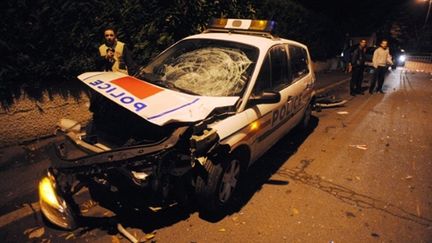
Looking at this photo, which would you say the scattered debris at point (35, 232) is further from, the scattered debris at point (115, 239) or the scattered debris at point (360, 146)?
the scattered debris at point (360, 146)

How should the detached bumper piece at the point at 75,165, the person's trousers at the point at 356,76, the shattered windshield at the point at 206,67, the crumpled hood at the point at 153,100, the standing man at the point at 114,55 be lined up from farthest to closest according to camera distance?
the person's trousers at the point at 356,76
the standing man at the point at 114,55
the shattered windshield at the point at 206,67
the crumpled hood at the point at 153,100
the detached bumper piece at the point at 75,165

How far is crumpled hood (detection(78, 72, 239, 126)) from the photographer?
2.78 metres

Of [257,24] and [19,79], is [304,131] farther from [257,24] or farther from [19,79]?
[19,79]

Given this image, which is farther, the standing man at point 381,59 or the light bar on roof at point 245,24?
the standing man at point 381,59

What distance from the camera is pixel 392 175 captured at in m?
4.69

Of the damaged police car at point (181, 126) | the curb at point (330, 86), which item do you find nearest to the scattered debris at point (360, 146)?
the damaged police car at point (181, 126)

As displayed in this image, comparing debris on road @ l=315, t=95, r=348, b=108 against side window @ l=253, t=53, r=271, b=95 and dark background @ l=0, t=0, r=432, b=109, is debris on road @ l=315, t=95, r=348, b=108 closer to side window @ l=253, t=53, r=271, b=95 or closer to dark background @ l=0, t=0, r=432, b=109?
dark background @ l=0, t=0, r=432, b=109

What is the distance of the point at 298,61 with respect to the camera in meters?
5.32

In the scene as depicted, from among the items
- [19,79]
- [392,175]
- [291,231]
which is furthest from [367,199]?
[19,79]

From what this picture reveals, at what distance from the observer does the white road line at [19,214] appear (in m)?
3.35

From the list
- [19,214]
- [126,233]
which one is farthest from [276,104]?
[19,214]

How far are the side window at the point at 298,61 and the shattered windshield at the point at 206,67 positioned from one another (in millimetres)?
1170

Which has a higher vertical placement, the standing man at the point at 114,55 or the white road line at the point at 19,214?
the standing man at the point at 114,55

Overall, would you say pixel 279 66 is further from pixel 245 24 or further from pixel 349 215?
pixel 349 215
